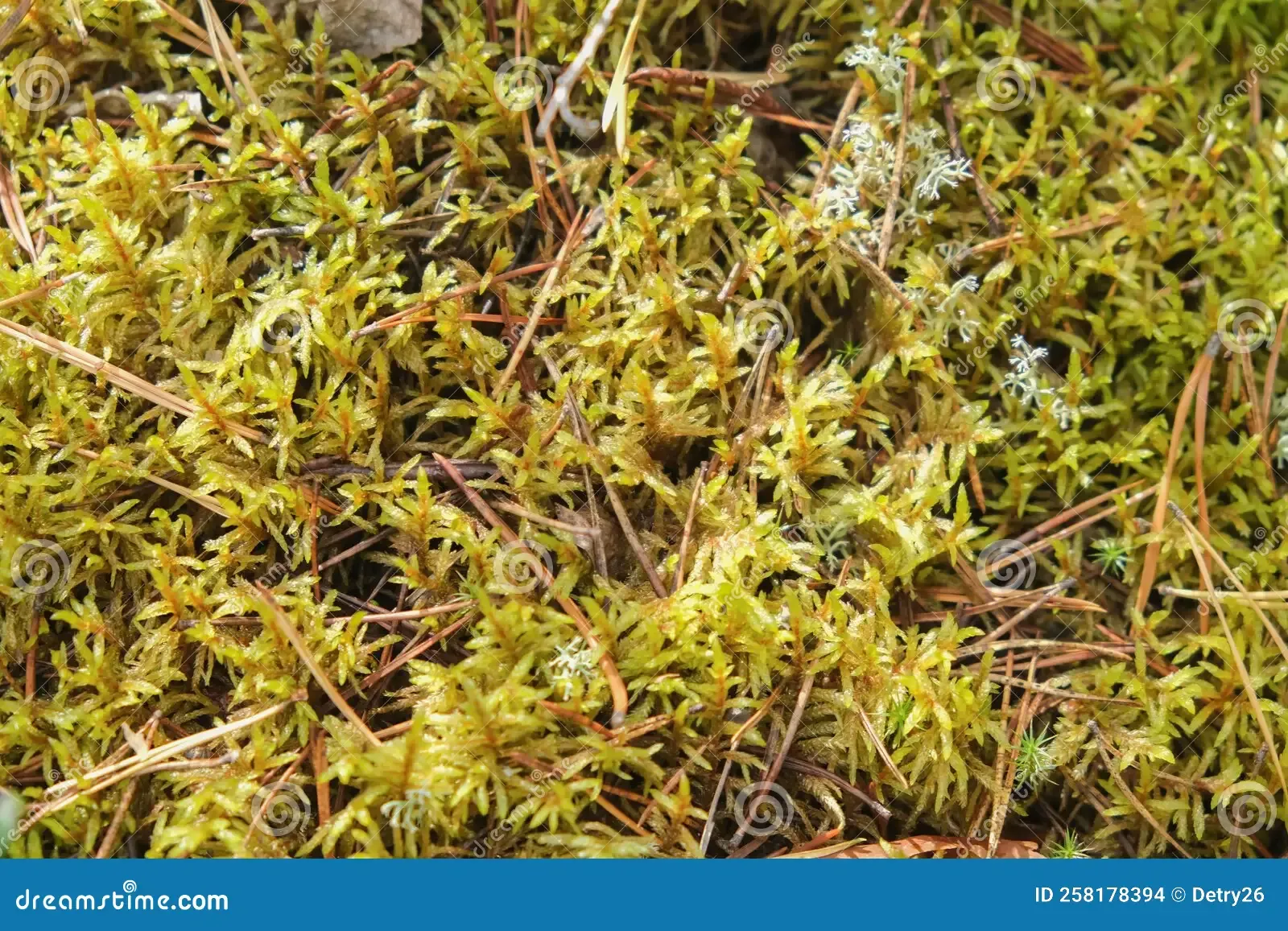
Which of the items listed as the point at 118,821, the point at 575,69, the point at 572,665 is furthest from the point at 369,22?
the point at 118,821

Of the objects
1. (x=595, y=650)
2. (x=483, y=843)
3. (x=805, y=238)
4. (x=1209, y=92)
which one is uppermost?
(x=1209, y=92)

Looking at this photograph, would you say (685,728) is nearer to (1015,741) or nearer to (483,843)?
(483,843)

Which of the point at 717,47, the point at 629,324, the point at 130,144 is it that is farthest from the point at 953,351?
the point at 130,144

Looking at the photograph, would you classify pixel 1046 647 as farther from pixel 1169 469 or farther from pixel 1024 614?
pixel 1169 469

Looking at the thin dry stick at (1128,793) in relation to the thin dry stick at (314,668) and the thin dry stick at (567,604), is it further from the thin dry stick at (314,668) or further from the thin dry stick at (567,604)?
the thin dry stick at (314,668)

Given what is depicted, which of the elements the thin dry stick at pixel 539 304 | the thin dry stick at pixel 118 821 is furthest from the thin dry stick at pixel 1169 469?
the thin dry stick at pixel 118 821

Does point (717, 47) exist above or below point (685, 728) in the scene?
above
